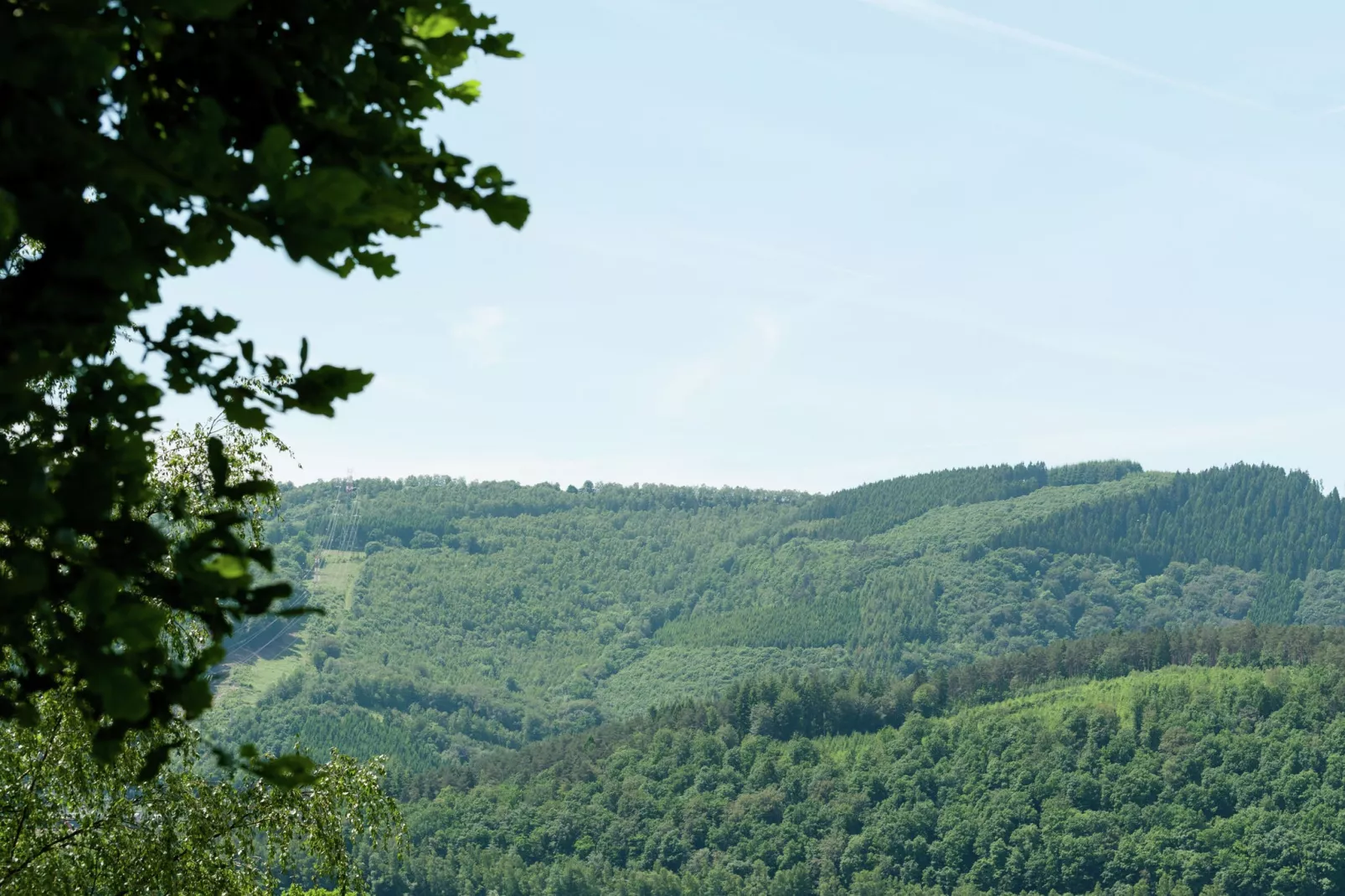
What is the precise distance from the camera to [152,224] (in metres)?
2.51

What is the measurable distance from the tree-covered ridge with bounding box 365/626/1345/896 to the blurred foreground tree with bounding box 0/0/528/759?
4280 inches

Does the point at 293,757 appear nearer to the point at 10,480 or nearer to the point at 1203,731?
the point at 10,480

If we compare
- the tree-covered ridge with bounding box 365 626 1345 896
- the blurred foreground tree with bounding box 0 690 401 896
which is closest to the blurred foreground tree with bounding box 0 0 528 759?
the blurred foreground tree with bounding box 0 690 401 896

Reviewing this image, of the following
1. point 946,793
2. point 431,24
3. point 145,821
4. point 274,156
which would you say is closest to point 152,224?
point 274,156

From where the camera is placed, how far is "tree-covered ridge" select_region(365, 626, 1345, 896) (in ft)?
354

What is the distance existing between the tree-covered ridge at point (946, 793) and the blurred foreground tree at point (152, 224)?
109 m

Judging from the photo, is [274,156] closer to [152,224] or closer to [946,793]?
[152,224]

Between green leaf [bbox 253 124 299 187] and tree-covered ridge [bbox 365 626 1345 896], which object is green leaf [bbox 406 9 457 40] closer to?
green leaf [bbox 253 124 299 187]

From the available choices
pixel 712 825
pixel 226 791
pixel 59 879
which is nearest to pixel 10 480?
pixel 59 879

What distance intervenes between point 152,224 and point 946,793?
12487 centimetres

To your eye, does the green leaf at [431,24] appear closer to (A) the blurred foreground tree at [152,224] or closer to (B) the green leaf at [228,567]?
(A) the blurred foreground tree at [152,224]

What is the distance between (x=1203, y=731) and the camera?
11938 centimetres

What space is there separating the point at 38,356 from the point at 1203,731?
126955 mm

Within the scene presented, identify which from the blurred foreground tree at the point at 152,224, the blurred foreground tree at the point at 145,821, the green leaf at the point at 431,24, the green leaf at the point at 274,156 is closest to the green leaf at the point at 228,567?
the blurred foreground tree at the point at 152,224
